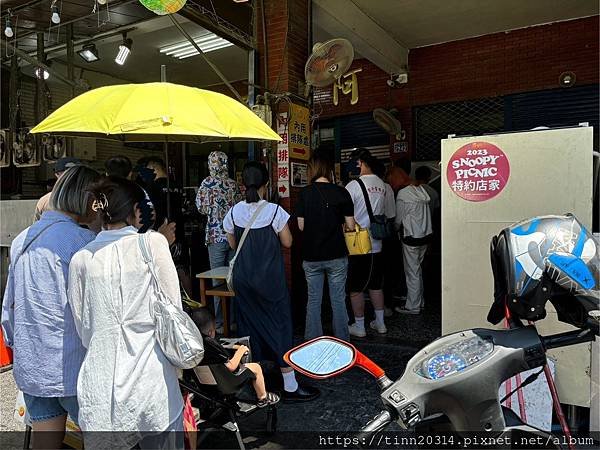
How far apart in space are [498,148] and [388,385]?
2284 millimetres

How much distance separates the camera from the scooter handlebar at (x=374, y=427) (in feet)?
4.26

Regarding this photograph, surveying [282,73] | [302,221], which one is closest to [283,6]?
[282,73]

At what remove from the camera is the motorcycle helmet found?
1.47 meters

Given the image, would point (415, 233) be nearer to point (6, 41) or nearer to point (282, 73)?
point (282, 73)

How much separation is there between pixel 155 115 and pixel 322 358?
5.37 feet

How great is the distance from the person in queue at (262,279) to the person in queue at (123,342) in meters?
1.46

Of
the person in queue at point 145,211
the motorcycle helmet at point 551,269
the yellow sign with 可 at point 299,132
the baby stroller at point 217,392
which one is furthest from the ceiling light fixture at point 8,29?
the motorcycle helmet at point 551,269

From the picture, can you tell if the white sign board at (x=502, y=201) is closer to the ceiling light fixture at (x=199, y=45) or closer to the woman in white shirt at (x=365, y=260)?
the woman in white shirt at (x=365, y=260)

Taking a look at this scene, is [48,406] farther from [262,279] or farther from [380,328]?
[380,328]

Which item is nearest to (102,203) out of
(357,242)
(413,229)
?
(357,242)

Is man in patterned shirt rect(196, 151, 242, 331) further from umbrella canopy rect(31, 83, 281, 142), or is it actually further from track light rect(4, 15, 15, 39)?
track light rect(4, 15, 15, 39)

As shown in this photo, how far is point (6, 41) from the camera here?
6.86 m

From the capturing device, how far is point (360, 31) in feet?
20.7

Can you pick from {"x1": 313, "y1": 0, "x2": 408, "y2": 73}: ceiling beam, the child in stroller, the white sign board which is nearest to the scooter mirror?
the child in stroller
